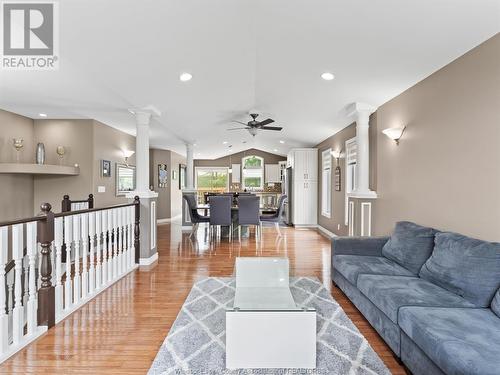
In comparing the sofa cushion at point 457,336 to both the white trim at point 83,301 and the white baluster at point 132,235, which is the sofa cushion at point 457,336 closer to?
the white trim at point 83,301

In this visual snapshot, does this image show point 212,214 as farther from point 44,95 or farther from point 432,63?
point 432,63

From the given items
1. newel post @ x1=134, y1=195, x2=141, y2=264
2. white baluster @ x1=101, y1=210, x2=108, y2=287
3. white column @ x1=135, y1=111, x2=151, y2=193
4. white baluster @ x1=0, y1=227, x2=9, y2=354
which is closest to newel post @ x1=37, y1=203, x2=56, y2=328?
white baluster @ x1=0, y1=227, x2=9, y2=354

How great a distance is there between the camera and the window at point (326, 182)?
23.6 ft

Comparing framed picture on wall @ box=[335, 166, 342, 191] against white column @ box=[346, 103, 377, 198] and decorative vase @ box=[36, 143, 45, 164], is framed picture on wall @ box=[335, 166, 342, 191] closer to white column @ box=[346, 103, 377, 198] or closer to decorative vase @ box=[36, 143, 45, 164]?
white column @ box=[346, 103, 377, 198]

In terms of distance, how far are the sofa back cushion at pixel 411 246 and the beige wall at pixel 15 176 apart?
586 centimetres

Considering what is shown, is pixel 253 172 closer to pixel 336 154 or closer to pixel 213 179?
pixel 213 179

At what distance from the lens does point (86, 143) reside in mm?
5555

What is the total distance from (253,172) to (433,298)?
10.2 m

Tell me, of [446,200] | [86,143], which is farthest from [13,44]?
[446,200]

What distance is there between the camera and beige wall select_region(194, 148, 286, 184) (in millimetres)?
12062

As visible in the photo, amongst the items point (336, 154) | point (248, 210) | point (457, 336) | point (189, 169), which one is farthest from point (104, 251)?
point (336, 154)

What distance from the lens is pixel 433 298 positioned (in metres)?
2.05

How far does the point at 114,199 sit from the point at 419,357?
6.15 metres

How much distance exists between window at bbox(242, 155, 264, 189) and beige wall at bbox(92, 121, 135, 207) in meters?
5.78
